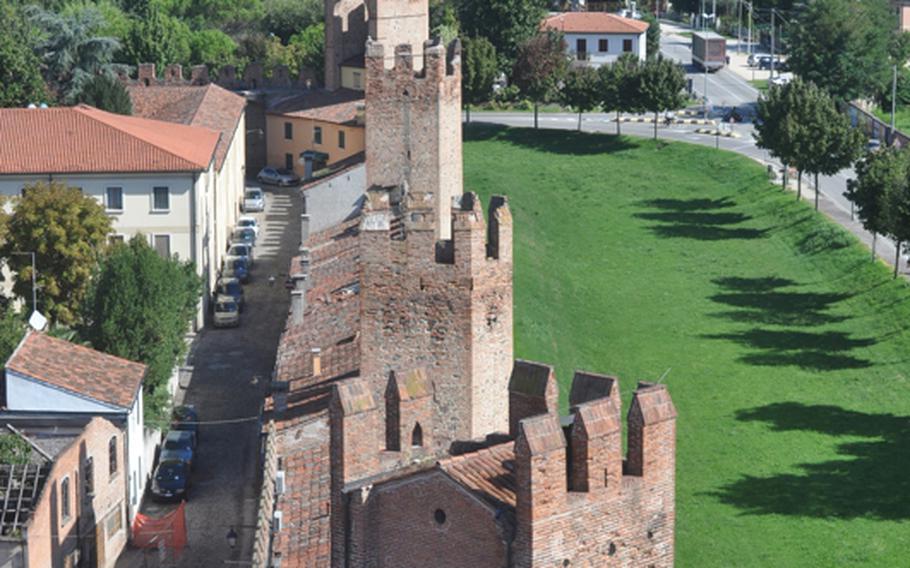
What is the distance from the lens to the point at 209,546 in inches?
2157

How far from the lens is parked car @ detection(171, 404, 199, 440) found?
64500 mm

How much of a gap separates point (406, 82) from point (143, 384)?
43.9 ft

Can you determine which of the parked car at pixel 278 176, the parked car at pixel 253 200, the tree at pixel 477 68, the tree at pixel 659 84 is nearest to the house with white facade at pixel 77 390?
the parked car at pixel 253 200

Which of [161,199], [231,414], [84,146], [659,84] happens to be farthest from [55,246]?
[659,84]

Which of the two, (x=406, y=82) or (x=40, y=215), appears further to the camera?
(x=40, y=215)

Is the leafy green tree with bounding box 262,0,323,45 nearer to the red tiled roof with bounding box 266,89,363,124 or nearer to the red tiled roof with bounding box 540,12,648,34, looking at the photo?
the red tiled roof with bounding box 540,12,648,34

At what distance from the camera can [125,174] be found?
3100 inches

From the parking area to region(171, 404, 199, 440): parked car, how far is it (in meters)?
0.36

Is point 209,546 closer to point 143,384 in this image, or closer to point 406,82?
point 143,384

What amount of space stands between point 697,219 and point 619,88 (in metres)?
19.9

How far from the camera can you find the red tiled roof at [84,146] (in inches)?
3098

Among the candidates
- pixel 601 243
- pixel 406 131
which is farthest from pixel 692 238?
pixel 406 131

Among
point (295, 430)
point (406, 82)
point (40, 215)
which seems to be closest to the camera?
point (295, 430)

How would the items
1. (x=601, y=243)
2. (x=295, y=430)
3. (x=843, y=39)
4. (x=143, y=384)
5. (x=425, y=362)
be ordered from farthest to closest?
(x=843, y=39), (x=601, y=243), (x=143, y=384), (x=295, y=430), (x=425, y=362)
